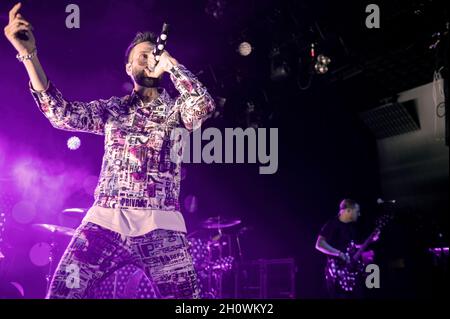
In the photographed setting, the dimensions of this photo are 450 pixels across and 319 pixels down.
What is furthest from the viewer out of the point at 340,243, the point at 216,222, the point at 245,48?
the point at 245,48

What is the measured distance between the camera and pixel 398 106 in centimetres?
771

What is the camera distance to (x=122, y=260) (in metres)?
2.17

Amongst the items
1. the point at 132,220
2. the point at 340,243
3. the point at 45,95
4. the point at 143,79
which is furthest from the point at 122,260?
the point at 340,243

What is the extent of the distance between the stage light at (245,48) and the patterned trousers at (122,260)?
4.99 m

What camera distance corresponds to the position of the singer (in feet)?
6.86

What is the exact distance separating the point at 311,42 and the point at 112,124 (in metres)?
4.80

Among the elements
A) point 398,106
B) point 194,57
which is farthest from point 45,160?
→ point 398,106

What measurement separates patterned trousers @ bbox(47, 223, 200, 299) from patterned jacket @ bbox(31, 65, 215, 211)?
19 cm

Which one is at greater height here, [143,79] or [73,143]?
[73,143]

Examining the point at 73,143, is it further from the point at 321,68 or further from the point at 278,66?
the point at 321,68

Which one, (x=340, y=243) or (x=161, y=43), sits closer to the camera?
(x=161, y=43)

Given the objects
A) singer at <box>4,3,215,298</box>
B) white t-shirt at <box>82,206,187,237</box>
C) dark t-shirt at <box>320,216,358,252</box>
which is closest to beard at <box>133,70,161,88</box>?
singer at <box>4,3,215,298</box>

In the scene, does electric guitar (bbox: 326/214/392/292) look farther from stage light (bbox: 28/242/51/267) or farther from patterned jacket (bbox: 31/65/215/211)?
patterned jacket (bbox: 31/65/215/211)

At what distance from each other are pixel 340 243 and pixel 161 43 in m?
5.08
